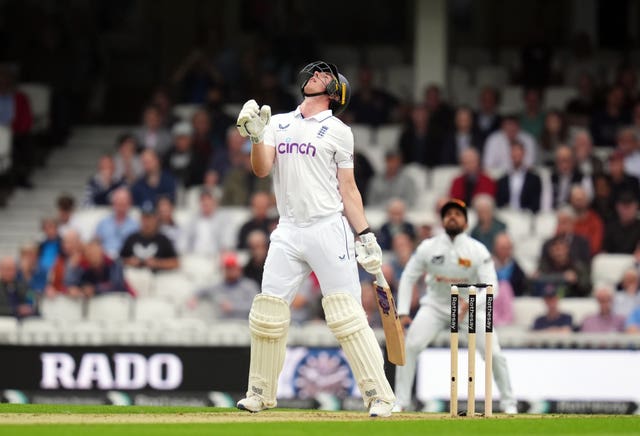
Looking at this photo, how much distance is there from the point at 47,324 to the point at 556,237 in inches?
209

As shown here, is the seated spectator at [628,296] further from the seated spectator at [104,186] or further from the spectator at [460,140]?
the seated spectator at [104,186]

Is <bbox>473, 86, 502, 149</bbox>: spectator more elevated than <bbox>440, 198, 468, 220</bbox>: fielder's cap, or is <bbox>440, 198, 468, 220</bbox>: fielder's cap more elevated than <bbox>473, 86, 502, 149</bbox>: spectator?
<bbox>473, 86, 502, 149</bbox>: spectator

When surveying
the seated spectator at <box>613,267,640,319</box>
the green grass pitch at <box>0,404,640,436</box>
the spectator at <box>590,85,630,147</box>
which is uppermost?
the spectator at <box>590,85,630,147</box>

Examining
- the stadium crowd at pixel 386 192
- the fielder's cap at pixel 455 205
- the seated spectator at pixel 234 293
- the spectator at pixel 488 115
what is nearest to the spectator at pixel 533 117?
the stadium crowd at pixel 386 192

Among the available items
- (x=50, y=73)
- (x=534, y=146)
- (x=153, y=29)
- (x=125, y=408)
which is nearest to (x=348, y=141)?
(x=125, y=408)

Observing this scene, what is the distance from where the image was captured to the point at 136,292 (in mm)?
18109

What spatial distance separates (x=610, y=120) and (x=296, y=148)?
1008cm

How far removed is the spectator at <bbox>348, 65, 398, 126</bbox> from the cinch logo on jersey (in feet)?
31.9

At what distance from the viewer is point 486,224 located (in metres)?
17.8

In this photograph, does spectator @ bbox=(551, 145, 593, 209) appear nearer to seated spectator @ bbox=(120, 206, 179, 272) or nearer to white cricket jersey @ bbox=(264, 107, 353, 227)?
seated spectator @ bbox=(120, 206, 179, 272)

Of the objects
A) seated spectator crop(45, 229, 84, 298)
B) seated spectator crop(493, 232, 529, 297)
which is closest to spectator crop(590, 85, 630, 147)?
seated spectator crop(493, 232, 529, 297)

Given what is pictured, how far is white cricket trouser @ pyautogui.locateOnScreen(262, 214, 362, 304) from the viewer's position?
11.0 meters

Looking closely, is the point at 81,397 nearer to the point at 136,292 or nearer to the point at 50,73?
the point at 136,292

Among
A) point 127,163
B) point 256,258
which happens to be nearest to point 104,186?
point 127,163
